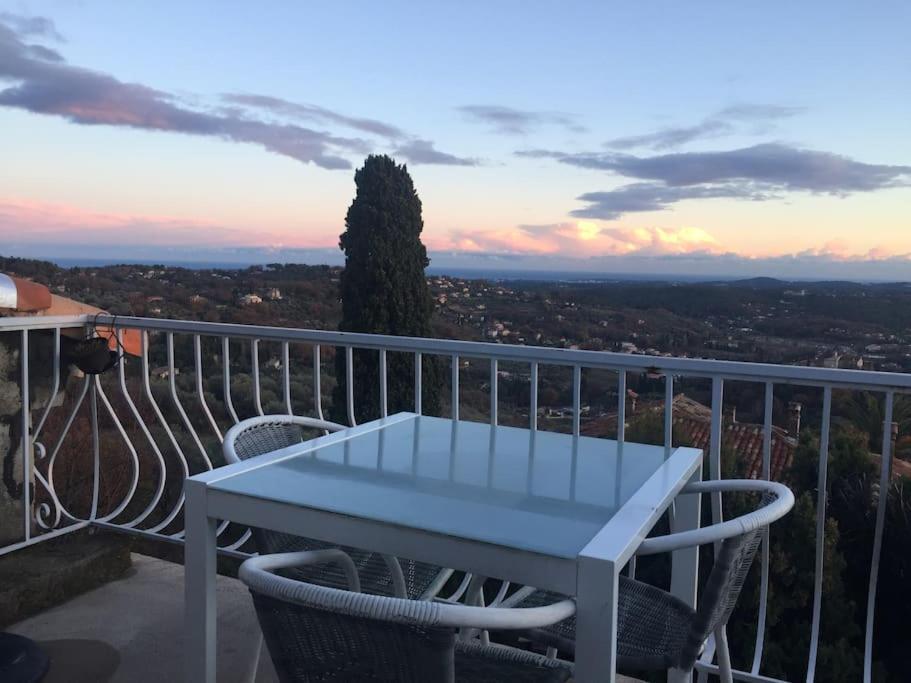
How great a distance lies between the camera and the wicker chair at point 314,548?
6.81 ft

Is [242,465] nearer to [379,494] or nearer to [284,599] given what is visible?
[379,494]

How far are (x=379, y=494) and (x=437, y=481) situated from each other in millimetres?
200

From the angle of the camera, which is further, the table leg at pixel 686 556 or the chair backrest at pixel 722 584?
the table leg at pixel 686 556

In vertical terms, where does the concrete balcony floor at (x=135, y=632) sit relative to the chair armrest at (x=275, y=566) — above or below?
below

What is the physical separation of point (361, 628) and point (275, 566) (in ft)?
1.20

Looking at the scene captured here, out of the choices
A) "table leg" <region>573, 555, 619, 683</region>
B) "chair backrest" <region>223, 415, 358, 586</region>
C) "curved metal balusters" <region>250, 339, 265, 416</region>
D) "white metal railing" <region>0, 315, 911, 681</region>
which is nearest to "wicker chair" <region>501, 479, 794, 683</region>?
"table leg" <region>573, 555, 619, 683</region>

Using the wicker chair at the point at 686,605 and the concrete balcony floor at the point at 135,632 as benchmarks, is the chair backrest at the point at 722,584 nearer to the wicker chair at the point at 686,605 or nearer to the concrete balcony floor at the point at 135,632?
the wicker chair at the point at 686,605

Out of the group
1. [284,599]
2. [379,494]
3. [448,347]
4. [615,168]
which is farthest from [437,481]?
[615,168]

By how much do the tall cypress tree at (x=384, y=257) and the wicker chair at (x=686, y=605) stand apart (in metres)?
10.0

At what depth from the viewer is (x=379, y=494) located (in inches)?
69.9

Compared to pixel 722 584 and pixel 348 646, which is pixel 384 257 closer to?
pixel 722 584

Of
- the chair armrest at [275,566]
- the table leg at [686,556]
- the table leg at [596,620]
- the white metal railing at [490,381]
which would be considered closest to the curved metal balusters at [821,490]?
the white metal railing at [490,381]

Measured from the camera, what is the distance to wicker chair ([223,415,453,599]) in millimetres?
2076

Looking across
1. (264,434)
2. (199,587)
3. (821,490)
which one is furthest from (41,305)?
(821,490)
